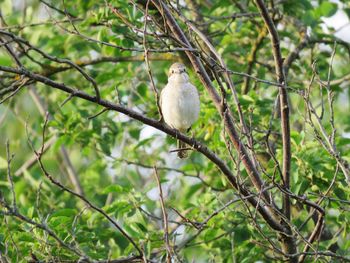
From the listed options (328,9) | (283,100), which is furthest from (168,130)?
(328,9)

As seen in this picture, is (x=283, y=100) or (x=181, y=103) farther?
(x=181, y=103)

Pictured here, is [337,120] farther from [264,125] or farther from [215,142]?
[215,142]

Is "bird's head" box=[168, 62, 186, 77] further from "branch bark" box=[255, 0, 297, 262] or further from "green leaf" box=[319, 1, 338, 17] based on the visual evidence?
"branch bark" box=[255, 0, 297, 262]

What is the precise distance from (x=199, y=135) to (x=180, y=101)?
643mm

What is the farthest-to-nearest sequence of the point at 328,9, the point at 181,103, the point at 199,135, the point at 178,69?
the point at 328,9 < the point at 199,135 < the point at 178,69 < the point at 181,103

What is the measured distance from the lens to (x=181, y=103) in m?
6.64

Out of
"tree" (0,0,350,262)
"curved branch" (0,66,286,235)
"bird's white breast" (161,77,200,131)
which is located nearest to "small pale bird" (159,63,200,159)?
"bird's white breast" (161,77,200,131)

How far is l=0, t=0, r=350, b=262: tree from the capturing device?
492 centimetres

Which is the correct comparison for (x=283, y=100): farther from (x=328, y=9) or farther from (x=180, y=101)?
(x=328, y=9)

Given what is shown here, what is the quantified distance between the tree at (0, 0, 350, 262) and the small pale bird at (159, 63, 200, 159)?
0.14 metres

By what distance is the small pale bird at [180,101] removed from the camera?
21.8ft

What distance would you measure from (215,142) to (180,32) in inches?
58.2

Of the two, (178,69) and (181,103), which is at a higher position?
(178,69)

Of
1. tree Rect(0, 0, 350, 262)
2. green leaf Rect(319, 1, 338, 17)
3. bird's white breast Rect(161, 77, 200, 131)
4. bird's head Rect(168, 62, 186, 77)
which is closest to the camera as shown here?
tree Rect(0, 0, 350, 262)
